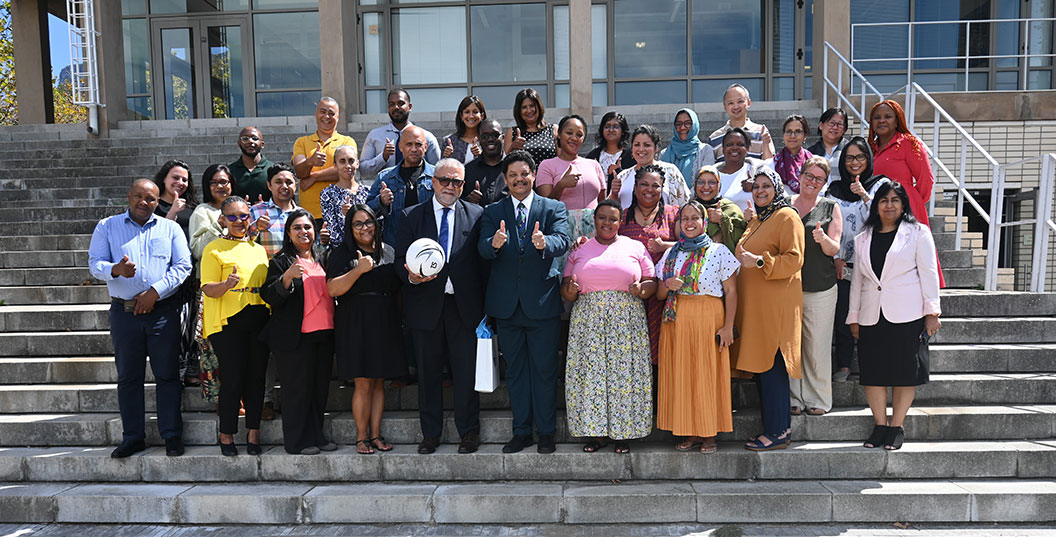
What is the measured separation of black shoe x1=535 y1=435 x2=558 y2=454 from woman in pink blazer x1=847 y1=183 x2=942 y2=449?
2.16 m

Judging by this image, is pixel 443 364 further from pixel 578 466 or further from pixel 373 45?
pixel 373 45

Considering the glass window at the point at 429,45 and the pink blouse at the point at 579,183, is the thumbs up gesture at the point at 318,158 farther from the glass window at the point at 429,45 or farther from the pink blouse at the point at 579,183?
the glass window at the point at 429,45

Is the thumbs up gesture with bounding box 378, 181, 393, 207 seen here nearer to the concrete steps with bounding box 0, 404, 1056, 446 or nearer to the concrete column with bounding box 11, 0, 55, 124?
the concrete steps with bounding box 0, 404, 1056, 446

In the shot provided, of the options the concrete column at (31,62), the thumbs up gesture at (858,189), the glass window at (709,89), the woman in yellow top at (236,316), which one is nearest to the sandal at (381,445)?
the woman in yellow top at (236,316)

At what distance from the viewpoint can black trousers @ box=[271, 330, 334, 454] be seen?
14.5 feet

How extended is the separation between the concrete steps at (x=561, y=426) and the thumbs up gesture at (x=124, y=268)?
4.16 feet

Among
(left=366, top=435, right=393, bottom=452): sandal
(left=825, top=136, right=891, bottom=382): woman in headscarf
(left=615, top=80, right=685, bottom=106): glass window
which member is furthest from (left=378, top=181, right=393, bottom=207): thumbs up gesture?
(left=615, top=80, right=685, bottom=106): glass window

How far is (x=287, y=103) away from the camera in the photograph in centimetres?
1428

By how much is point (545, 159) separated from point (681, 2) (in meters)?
9.68

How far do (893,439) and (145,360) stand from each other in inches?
206

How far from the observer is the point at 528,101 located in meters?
5.18

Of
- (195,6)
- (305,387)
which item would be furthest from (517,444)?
(195,6)

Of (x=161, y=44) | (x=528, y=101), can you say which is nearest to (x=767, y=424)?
(x=528, y=101)

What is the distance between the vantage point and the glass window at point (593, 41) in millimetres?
13188
